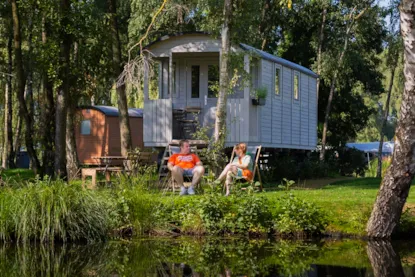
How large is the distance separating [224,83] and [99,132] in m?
15.3

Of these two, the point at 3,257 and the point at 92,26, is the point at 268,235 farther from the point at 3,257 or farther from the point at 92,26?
the point at 92,26

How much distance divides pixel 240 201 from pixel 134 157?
6.35 metres

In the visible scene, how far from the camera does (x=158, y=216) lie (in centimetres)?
1200

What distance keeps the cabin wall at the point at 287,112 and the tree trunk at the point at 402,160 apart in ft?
32.1

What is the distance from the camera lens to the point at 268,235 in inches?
468

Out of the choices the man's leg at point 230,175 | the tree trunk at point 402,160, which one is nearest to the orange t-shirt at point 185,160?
the man's leg at point 230,175

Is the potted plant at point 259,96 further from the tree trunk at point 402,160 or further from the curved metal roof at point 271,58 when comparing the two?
the tree trunk at point 402,160

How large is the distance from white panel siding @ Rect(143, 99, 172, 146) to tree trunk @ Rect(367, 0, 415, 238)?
32.3 ft

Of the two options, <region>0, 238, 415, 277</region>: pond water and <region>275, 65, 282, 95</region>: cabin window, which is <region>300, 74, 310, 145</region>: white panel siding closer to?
<region>275, 65, 282, 95</region>: cabin window

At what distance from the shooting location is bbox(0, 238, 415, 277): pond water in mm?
8773

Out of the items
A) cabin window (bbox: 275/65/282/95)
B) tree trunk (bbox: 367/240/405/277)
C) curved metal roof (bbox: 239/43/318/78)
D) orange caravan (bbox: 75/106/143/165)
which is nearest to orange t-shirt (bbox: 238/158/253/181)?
tree trunk (bbox: 367/240/405/277)

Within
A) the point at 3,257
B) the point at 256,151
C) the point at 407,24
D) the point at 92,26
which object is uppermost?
the point at 92,26

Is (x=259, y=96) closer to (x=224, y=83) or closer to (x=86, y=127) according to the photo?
(x=224, y=83)

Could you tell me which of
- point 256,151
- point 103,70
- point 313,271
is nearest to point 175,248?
point 313,271
